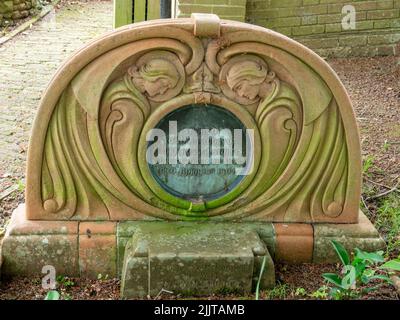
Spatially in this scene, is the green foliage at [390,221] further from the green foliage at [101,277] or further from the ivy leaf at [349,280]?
the green foliage at [101,277]

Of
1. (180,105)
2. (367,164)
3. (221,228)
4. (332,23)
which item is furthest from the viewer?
(332,23)

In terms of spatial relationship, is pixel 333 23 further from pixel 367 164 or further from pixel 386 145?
pixel 367 164

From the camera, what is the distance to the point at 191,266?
3.33 metres

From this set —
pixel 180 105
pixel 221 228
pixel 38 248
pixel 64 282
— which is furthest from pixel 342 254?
pixel 38 248

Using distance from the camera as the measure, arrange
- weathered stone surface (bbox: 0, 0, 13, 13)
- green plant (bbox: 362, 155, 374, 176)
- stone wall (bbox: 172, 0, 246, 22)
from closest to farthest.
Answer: green plant (bbox: 362, 155, 374, 176) → stone wall (bbox: 172, 0, 246, 22) → weathered stone surface (bbox: 0, 0, 13, 13)

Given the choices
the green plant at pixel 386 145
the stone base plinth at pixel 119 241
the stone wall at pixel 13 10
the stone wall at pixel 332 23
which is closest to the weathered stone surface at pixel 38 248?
the stone base plinth at pixel 119 241

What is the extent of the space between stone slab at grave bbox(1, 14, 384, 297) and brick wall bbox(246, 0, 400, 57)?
4.07m

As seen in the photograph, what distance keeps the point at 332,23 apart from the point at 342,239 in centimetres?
444

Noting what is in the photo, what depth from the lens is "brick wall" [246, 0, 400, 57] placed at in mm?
7484

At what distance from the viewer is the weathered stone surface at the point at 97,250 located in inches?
141

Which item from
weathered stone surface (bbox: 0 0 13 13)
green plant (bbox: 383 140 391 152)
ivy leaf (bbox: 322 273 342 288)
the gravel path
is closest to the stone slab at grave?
ivy leaf (bbox: 322 273 342 288)

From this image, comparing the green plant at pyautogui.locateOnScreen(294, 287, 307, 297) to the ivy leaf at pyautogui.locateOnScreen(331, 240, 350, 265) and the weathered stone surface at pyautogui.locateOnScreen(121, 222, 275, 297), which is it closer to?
the weathered stone surface at pyautogui.locateOnScreen(121, 222, 275, 297)
